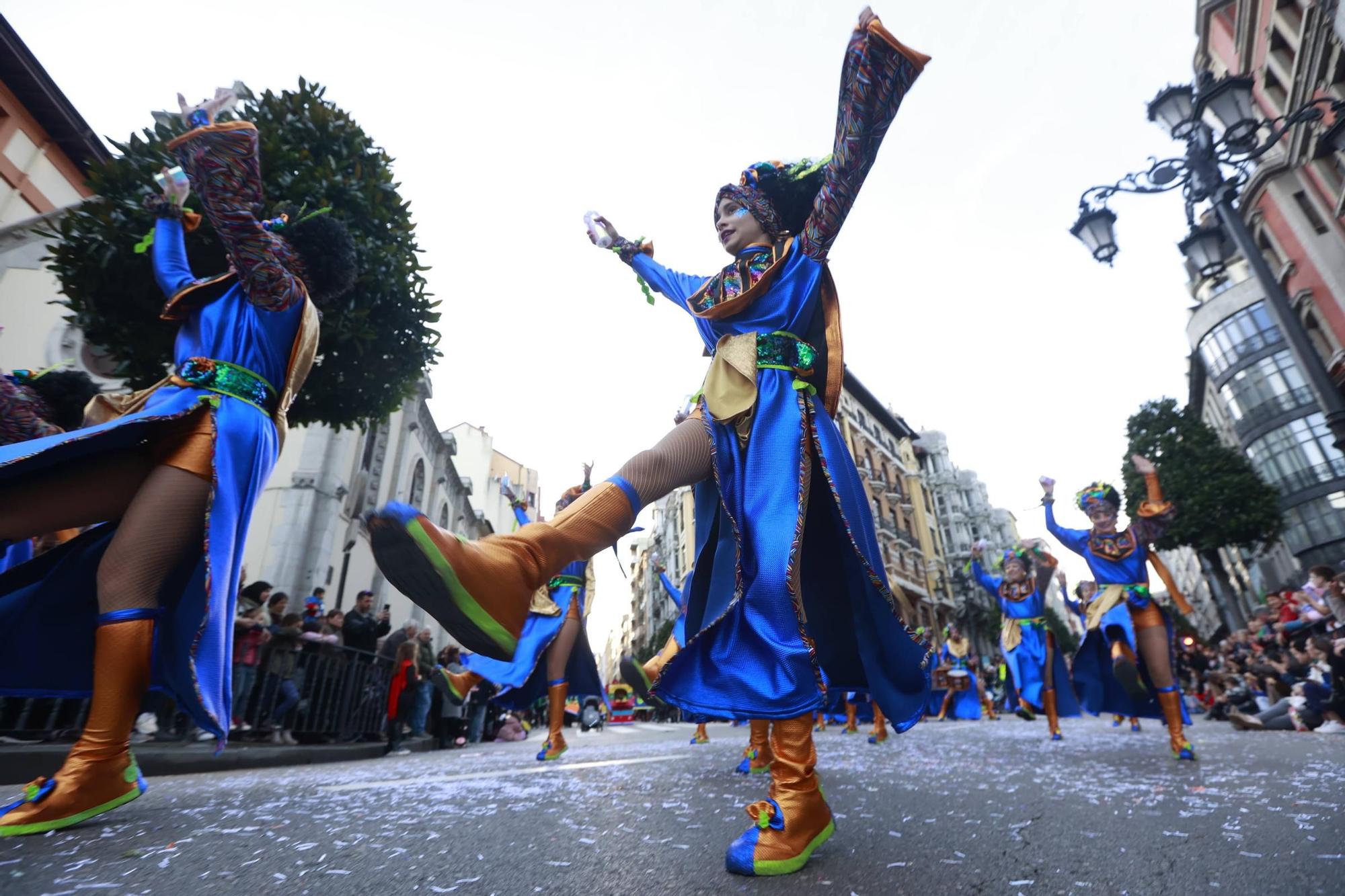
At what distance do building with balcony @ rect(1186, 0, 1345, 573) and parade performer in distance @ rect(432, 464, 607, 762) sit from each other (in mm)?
7617

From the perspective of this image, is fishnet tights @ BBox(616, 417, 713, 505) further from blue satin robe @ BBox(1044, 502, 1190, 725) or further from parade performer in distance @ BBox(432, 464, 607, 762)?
blue satin robe @ BBox(1044, 502, 1190, 725)

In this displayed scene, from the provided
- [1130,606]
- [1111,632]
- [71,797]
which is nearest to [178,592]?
[71,797]

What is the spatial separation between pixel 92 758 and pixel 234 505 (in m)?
0.83

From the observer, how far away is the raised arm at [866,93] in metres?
1.89

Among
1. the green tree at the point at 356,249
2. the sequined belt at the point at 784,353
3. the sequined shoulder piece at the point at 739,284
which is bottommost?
the sequined belt at the point at 784,353

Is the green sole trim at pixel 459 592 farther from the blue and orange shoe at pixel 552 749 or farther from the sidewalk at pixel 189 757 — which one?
the blue and orange shoe at pixel 552 749

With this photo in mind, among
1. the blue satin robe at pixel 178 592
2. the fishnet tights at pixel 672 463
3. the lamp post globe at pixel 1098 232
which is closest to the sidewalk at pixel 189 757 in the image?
the blue satin robe at pixel 178 592

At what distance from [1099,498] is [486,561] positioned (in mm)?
5487

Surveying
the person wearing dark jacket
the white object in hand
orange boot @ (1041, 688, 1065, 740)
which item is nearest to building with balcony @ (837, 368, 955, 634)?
orange boot @ (1041, 688, 1065, 740)

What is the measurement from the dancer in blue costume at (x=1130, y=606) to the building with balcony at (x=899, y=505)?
32648 millimetres

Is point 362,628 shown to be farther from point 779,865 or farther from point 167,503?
point 779,865

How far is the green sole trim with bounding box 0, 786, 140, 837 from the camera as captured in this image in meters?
1.77

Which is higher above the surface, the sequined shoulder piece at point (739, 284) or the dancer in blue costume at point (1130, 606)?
the sequined shoulder piece at point (739, 284)

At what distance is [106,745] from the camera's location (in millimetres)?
2029
